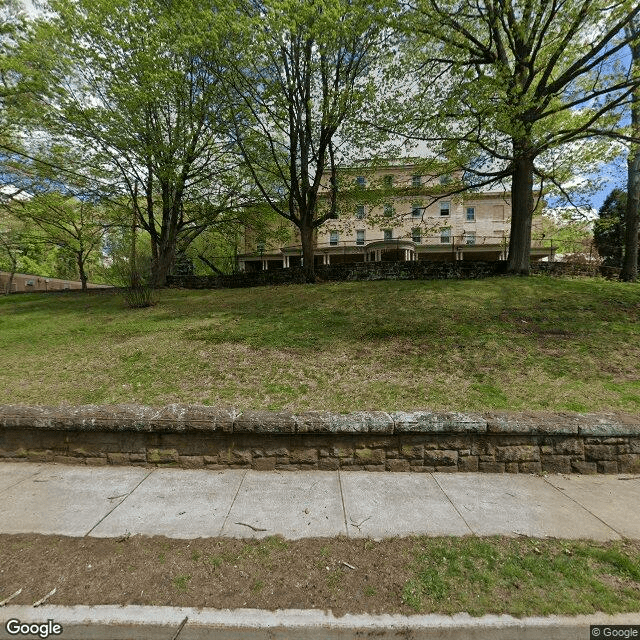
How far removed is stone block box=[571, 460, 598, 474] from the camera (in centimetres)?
400

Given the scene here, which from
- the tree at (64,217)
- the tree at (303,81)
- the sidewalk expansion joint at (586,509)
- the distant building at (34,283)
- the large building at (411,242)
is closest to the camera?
the sidewalk expansion joint at (586,509)

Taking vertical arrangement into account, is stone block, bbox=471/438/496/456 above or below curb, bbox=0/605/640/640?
above

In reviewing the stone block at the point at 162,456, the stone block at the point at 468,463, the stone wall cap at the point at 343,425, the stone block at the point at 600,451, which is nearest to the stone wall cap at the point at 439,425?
the stone wall cap at the point at 343,425

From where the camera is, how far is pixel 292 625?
205cm

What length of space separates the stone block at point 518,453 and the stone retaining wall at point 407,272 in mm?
10952

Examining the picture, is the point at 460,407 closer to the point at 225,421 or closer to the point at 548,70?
the point at 225,421

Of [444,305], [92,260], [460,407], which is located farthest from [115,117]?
[92,260]

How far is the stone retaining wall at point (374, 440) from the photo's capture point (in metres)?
3.94

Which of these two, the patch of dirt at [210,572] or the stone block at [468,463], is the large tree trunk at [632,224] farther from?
the patch of dirt at [210,572]

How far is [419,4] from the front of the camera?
35.4 ft

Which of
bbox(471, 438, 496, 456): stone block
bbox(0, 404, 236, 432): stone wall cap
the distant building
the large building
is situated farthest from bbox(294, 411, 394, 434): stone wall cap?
the distant building

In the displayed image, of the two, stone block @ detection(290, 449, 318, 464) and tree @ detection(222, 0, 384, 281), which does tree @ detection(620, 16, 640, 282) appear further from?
stone block @ detection(290, 449, 318, 464)

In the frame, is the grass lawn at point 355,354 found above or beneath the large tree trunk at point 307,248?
beneath

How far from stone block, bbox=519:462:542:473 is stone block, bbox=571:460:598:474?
42 cm
